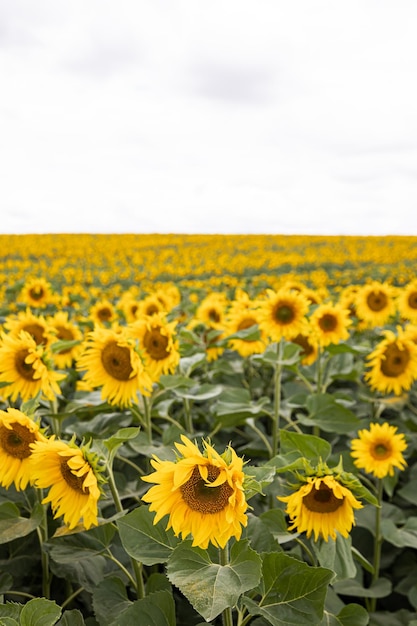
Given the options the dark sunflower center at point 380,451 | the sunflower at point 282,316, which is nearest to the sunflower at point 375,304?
the sunflower at point 282,316

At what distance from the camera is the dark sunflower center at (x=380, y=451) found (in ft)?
8.95

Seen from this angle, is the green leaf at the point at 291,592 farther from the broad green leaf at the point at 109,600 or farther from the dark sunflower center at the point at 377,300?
the dark sunflower center at the point at 377,300

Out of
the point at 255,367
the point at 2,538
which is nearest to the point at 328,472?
the point at 2,538

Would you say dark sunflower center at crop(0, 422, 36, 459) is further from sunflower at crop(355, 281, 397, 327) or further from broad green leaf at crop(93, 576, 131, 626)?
sunflower at crop(355, 281, 397, 327)

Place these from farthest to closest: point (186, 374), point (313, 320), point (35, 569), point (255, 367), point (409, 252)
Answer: point (409, 252) < point (255, 367) < point (313, 320) < point (186, 374) < point (35, 569)

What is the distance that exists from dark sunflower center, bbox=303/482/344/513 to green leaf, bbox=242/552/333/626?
25 cm

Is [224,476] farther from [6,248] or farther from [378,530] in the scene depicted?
[6,248]

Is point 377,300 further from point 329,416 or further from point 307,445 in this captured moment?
point 307,445

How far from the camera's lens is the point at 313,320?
134 inches

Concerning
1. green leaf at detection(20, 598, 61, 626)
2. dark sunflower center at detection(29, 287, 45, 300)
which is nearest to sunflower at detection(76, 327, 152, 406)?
green leaf at detection(20, 598, 61, 626)

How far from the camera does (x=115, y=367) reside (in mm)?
2514

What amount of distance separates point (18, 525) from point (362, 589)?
4.96 ft

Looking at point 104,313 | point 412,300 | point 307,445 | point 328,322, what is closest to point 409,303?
point 412,300

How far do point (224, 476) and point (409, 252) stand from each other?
78.9 feet
